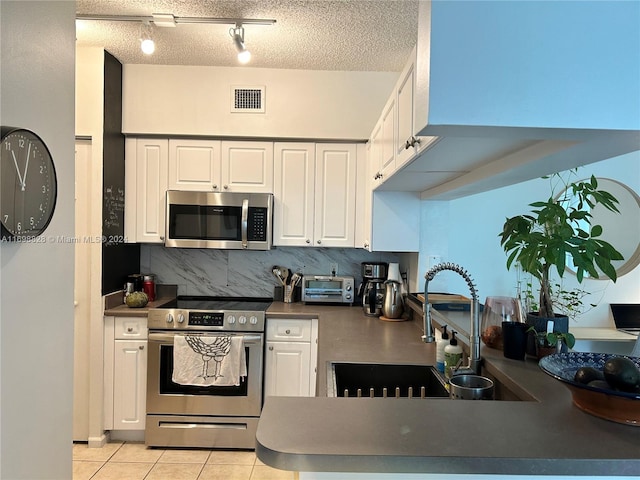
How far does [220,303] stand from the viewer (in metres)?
3.32

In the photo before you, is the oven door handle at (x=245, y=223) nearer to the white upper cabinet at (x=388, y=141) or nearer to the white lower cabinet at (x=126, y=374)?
the white lower cabinet at (x=126, y=374)

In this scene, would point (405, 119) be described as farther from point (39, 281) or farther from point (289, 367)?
point (289, 367)

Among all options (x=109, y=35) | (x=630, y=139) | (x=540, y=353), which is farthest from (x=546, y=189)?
(x=109, y=35)

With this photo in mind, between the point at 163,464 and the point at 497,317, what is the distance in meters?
2.27

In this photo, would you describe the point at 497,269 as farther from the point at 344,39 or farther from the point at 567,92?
the point at 567,92

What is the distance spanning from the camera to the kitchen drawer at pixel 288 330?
299cm

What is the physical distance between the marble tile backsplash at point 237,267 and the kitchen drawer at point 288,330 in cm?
61

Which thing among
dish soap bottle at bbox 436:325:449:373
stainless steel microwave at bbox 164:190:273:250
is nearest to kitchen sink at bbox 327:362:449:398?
dish soap bottle at bbox 436:325:449:373

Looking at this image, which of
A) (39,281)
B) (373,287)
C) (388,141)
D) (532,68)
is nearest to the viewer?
(532,68)

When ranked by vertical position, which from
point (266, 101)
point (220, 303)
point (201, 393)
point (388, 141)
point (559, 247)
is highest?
point (266, 101)

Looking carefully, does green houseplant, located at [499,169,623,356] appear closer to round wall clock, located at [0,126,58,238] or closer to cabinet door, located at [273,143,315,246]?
round wall clock, located at [0,126,58,238]

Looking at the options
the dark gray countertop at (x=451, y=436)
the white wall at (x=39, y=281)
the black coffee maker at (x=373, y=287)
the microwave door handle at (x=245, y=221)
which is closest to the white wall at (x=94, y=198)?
the microwave door handle at (x=245, y=221)

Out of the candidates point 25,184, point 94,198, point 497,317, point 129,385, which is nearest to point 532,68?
point 497,317

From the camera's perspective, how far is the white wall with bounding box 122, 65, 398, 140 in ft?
10.2
